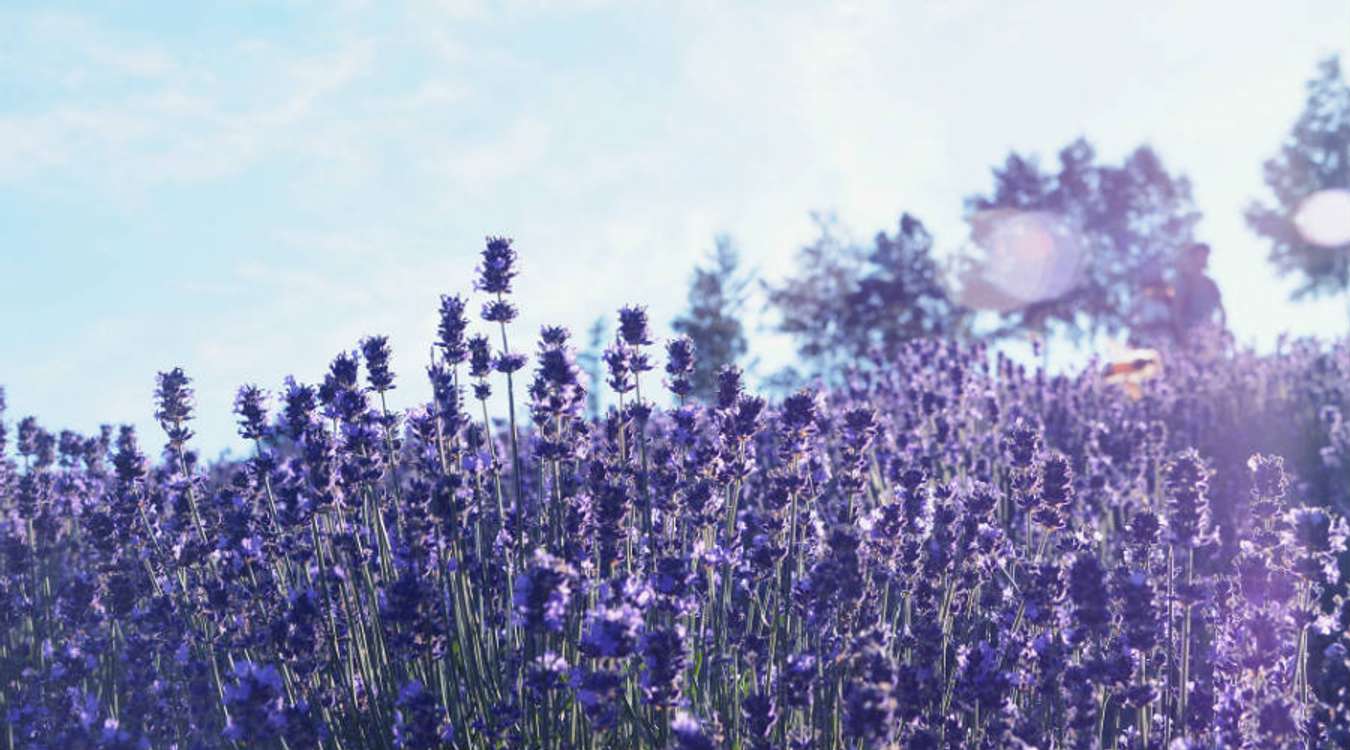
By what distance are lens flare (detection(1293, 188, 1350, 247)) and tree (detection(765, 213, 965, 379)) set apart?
14999 millimetres

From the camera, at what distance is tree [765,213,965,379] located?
33906 mm

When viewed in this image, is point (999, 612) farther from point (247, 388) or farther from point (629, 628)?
point (247, 388)

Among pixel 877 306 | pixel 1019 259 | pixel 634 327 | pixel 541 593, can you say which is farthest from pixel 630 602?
pixel 1019 259

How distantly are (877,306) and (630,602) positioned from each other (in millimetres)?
31636

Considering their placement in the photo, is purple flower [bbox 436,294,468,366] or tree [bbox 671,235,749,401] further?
tree [bbox 671,235,749,401]

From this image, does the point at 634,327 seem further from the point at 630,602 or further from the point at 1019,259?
the point at 1019,259

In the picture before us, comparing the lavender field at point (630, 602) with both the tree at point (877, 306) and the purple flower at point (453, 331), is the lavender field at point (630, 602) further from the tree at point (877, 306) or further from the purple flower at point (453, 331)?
the tree at point (877, 306)

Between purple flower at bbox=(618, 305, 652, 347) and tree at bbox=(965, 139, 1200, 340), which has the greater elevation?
tree at bbox=(965, 139, 1200, 340)

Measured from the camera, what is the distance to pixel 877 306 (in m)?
34.0

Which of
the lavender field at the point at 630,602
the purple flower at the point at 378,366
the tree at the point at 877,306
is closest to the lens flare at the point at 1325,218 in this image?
the tree at the point at 877,306

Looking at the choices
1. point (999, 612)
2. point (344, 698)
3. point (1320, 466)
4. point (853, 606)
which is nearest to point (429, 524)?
point (344, 698)

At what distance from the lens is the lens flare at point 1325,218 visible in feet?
134

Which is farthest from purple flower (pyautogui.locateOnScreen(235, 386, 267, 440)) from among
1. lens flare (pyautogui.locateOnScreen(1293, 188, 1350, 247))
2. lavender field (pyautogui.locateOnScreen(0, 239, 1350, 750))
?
lens flare (pyautogui.locateOnScreen(1293, 188, 1350, 247))

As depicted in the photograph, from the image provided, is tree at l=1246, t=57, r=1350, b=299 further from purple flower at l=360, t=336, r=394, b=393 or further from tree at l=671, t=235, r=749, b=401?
purple flower at l=360, t=336, r=394, b=393
